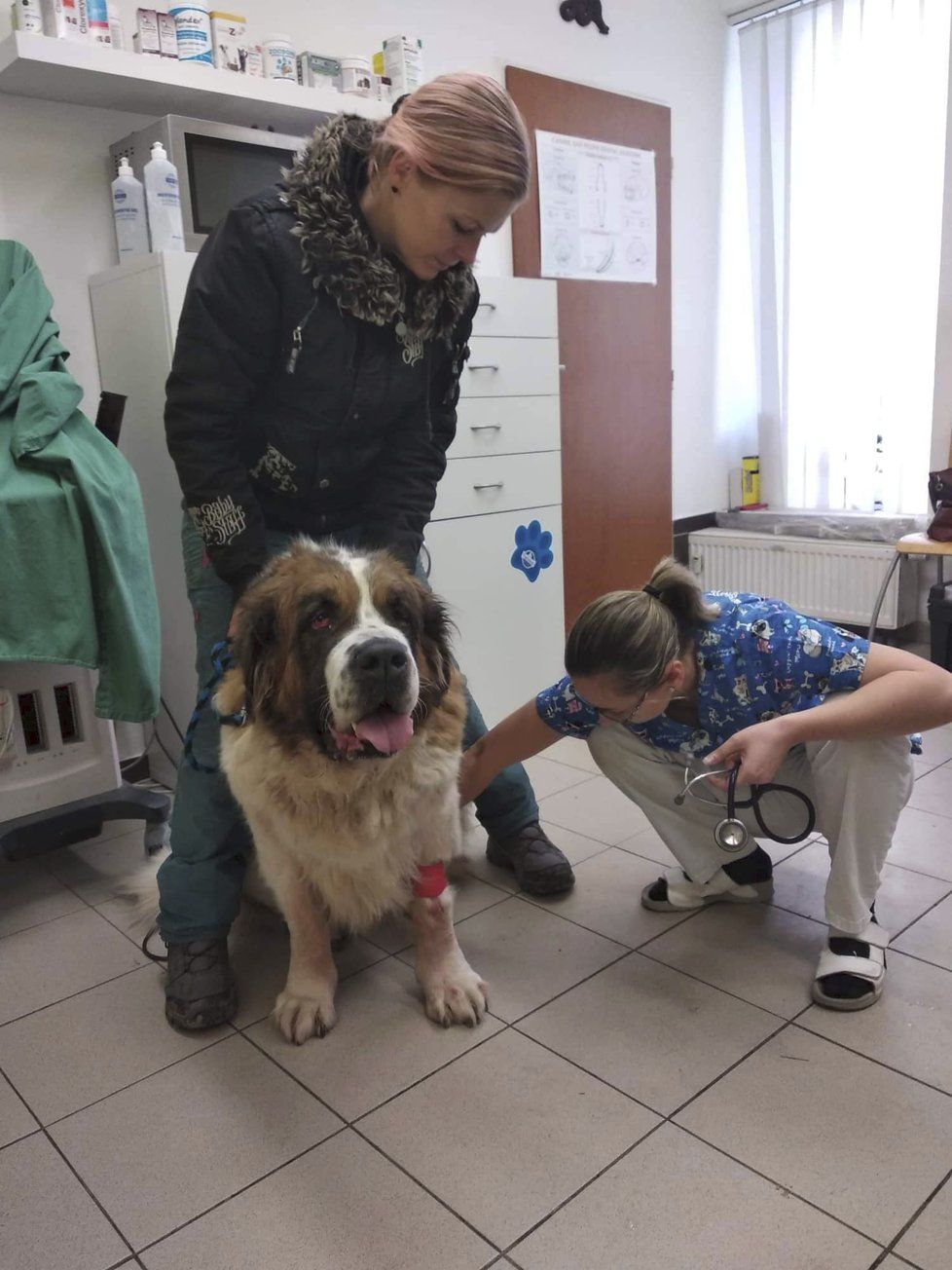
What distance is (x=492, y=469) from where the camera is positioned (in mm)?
2895

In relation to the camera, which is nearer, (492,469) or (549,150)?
(492,469)

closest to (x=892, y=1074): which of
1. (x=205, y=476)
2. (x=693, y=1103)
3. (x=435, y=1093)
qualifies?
(x=693, y=1103)

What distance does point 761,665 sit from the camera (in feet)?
5.23

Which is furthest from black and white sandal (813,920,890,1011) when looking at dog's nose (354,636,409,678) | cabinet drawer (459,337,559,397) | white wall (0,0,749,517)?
white wall (0,0,749,517)

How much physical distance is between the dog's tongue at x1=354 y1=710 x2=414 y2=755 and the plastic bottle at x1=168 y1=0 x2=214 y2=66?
5.90 ft

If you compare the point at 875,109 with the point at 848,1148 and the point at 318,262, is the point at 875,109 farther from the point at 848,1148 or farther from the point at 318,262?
the point at 848,1148

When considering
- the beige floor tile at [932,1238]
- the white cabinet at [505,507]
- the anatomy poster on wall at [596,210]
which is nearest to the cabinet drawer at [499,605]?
the white cabinet at [505,507]

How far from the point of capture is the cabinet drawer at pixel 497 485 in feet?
9.13

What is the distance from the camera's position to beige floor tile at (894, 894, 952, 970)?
1709mm

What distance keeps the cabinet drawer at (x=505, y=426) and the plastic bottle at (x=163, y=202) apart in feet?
2.86

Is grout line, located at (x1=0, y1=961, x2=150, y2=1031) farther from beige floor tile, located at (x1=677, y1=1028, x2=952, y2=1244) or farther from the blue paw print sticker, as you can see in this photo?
the blue paw print sticker

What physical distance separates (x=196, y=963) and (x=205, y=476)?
0.82m

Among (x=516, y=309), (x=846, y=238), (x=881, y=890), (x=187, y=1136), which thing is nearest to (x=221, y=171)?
(x=516, y=309)

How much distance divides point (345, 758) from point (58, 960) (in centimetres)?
87
